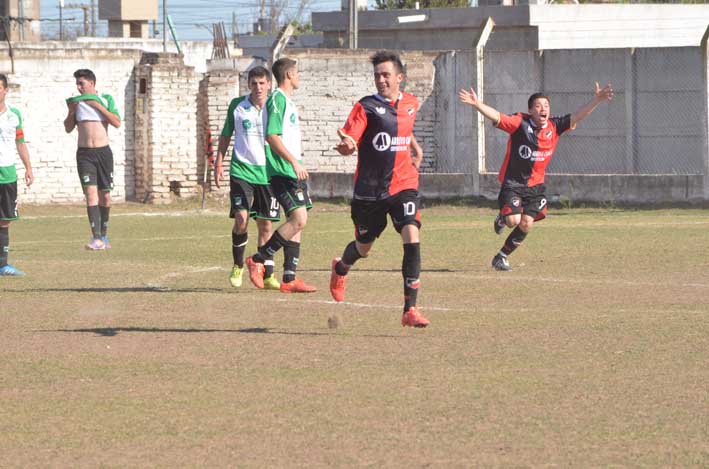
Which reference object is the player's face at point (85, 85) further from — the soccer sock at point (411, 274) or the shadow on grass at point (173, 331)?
the soccer sock at point (411, 274)

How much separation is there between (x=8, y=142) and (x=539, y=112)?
222 inches

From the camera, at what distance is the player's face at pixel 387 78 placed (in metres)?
Answer: 9.46

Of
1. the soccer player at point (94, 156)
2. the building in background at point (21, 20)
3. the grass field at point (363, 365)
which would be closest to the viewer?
the grass field at point (363, 365)

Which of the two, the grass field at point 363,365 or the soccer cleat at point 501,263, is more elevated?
the soccer cleat at point 501,263

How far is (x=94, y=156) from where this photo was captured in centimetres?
1645

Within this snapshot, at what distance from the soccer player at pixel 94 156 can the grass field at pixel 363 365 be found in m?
1.23

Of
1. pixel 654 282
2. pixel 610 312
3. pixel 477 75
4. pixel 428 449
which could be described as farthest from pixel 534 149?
pixel 477 75

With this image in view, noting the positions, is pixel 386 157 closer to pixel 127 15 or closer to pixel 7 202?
pixel 7 202

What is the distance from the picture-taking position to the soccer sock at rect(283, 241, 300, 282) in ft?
38.4

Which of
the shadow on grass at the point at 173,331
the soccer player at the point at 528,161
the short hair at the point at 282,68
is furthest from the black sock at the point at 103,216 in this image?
the shadow on grass at the point at 173,331

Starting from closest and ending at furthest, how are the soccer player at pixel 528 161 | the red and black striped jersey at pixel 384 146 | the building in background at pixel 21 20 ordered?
the red and black striped jersey at pixel 384 146, the soccer player at pixel 528 161, the building in background at pixel 21 20

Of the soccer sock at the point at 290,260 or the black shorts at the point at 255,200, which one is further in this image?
the black shorts at the point at 255,200

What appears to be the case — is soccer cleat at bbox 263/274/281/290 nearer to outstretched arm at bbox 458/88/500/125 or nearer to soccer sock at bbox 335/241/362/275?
soccer sock at bbox 335/241/362/275

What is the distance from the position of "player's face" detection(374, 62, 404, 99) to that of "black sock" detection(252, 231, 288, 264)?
2450 mm
